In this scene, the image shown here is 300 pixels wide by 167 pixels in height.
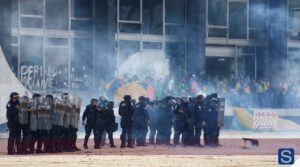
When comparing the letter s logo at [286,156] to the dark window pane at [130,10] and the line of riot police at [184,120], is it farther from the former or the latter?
the dark window pane at [130,10]

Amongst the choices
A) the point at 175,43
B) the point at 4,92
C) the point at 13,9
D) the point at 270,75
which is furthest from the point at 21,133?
the point at 270,75

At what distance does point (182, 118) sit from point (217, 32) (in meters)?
16.3

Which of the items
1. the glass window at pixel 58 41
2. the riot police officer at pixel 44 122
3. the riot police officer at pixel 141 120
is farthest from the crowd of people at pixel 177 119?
the glass window at pixel 58 41

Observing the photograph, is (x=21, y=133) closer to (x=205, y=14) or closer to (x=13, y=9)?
(x=13, y=9)

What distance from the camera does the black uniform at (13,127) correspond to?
2097cm

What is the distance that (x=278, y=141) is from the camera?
2830cm

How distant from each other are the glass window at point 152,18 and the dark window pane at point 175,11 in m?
0.43

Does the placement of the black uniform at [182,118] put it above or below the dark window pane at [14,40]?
below

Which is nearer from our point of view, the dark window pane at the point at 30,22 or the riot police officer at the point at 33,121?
the riot police officer at the point at 33,121

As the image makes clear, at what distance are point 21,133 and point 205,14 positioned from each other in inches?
773

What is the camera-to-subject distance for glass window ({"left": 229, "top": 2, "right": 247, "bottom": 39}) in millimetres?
40625

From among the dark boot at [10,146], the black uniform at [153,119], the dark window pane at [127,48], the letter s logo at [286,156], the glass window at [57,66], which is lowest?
the dark boot at [10,146]

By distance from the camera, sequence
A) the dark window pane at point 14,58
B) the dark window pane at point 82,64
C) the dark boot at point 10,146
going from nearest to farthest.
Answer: the dark boot at point 10,146
the dark window pane at point 82,64
the dark window pane at point 14,58

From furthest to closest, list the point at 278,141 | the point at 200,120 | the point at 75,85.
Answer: the point at 75,85
the point at 278,141
the point at 200,120
